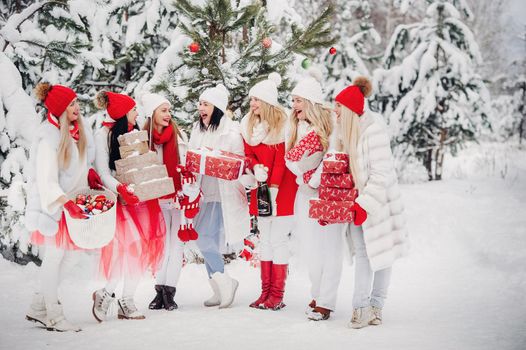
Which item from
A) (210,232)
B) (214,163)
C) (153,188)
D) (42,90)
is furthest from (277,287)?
(42,90)

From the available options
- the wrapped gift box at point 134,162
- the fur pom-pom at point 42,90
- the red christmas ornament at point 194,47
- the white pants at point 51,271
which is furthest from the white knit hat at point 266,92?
the white pants at point 51,271

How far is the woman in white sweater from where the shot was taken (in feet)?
14.9

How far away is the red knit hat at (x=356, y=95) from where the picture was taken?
4.95 metres

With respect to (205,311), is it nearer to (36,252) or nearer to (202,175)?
(202,175)

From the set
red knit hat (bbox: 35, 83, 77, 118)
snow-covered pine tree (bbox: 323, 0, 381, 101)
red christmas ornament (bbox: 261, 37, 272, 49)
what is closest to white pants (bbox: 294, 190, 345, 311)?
red christmas ornament (bbox: 261, 37, 272, 49)

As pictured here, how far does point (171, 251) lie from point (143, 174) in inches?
42.0

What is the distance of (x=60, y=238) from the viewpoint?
466cm

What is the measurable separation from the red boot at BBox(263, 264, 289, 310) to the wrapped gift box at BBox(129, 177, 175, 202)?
1.43 metres

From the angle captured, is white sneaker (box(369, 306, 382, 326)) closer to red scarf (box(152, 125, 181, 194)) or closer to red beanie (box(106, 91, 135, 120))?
red scarf (box(152, 125, 181, 194))

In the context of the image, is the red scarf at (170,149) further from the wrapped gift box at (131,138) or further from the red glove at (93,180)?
the red glove at (93,180)

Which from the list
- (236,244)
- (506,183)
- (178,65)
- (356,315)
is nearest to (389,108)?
(506,183)

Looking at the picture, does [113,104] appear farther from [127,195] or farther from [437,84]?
[437,84]

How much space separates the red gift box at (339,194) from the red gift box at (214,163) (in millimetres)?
969

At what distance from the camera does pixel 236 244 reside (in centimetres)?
606
